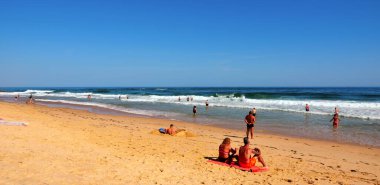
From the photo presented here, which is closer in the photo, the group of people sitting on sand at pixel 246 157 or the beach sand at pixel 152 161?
the beach sand at pixel 152 161

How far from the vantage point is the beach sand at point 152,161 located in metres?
7.03

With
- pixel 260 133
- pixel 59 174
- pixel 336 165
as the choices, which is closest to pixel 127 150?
pixel 59 174

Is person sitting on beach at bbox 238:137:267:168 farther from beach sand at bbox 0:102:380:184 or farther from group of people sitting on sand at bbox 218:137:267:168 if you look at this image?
beach sand at bbox 0:102:380:184

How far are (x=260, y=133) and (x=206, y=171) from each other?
853 cm

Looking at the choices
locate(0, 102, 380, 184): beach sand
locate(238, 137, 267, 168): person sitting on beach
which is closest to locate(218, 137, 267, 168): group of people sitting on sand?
locate(238, 137, 267, 168): person sitting on beach

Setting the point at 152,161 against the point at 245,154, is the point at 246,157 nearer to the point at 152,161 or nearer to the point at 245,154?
the point at 245,154

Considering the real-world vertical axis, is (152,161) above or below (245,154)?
below

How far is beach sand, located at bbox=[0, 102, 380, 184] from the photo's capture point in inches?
277

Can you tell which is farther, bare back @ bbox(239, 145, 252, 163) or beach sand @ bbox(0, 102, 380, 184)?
bare back @ bbox(239, 145, 252, 163)

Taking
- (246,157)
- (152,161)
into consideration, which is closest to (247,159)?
(246,157)

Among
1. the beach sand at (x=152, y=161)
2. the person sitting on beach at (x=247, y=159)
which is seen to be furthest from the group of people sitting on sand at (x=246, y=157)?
the beach sand at (x=152, y=161)

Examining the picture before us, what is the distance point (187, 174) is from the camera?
782 centimetres

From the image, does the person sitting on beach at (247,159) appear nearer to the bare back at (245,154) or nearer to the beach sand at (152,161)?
the bare back at (245,154)

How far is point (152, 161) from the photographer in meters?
8.84
